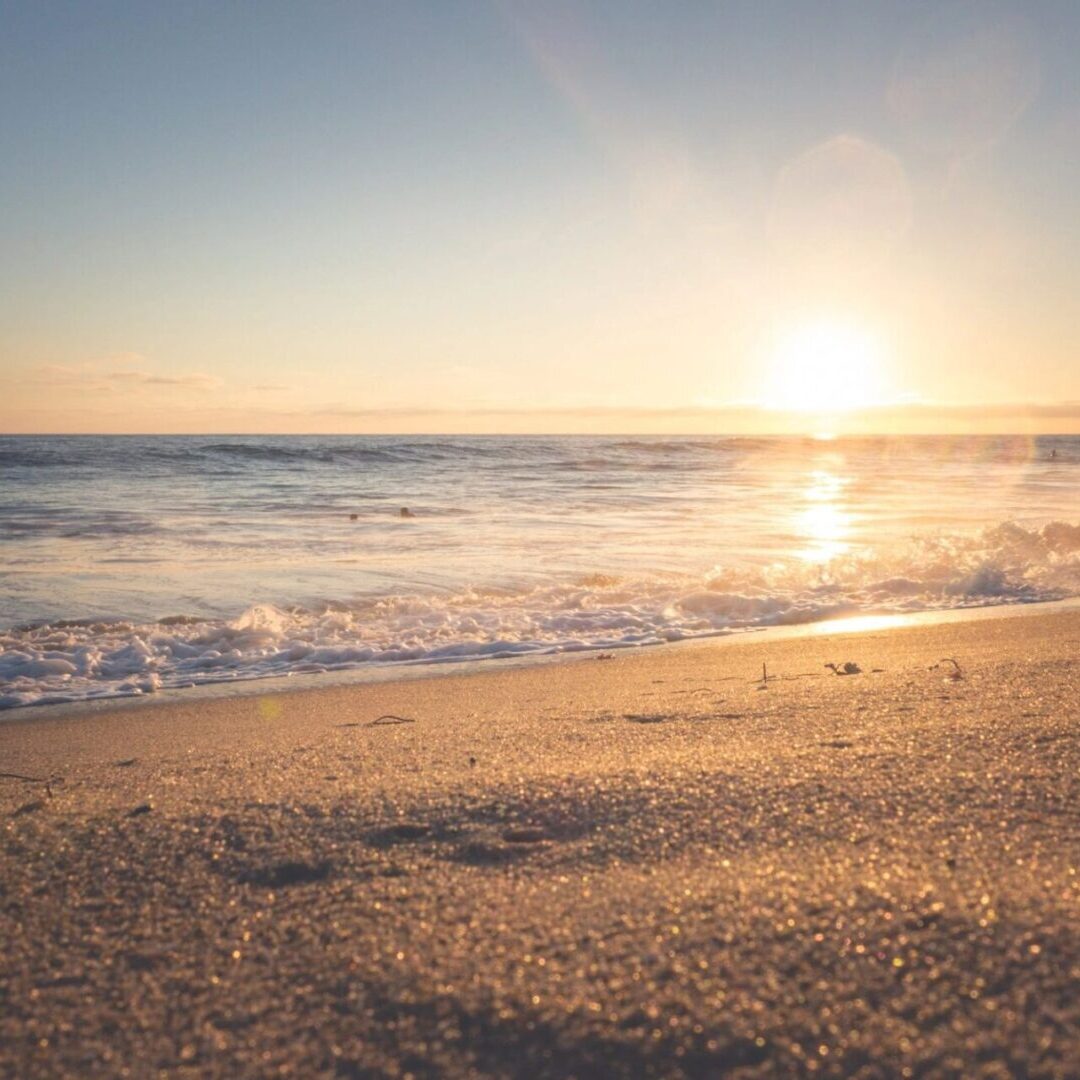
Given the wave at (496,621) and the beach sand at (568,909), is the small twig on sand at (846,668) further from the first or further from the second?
the wave at (496,621)

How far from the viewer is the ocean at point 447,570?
6.43 m

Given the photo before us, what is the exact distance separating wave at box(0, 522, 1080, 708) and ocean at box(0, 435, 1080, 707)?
3 cm

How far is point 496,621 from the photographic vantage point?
283 inches

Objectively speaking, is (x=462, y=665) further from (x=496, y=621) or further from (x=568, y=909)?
(x=568, y=909)

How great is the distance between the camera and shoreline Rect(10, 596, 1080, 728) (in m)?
5.20

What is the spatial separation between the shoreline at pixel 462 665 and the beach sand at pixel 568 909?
238 centimetres

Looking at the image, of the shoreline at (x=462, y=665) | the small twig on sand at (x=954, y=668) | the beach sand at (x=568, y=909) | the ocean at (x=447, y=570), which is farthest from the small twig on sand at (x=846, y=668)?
the ocean at (x=447, y=570)

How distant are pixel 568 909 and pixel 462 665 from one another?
14.8 feet

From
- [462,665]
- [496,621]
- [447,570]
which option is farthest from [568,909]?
[447,570]

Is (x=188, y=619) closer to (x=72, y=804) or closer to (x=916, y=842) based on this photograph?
(x=72, y=804)

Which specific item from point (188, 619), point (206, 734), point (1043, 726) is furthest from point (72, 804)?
point (188, 619)

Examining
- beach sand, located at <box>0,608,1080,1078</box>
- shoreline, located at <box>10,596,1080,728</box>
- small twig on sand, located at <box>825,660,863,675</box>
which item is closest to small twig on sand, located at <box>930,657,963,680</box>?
small twig on sand, located at <box>825,660,863,675</box>

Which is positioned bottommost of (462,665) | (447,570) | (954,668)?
(462,665)

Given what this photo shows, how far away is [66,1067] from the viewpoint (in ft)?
3.94
